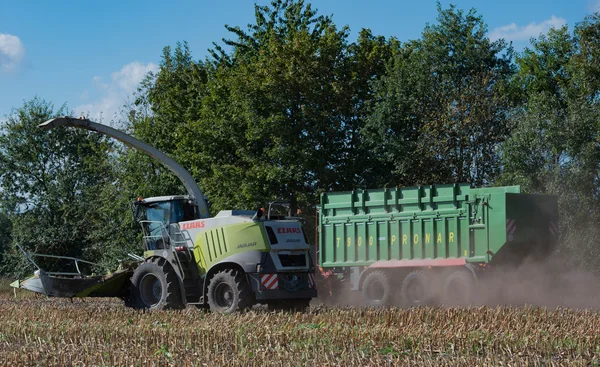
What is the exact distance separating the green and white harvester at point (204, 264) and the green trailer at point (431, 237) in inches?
157

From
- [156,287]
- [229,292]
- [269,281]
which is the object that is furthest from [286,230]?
[156,287]

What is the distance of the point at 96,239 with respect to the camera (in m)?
Result: 42.9

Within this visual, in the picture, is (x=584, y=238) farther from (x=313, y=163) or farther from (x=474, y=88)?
(x=313, y=163)

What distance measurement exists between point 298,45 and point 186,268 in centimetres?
1588

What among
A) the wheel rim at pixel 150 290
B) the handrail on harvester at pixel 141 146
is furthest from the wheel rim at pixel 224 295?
the handrail on harvester at pixel 141 146

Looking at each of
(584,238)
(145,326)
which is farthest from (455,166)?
(145,326)

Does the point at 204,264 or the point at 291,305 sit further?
the point at 204,264

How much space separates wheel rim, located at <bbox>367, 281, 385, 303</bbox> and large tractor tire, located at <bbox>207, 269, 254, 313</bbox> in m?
5.53

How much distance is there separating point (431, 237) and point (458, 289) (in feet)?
5.01

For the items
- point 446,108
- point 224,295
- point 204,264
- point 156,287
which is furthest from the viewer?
point 446,108

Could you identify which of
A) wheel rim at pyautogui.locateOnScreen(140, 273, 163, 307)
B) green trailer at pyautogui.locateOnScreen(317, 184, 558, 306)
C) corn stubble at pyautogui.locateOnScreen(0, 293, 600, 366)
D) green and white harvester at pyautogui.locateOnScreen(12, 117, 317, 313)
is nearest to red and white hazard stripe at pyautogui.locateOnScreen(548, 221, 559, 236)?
green trailer at pyautogui.locateOnScreen(317, 184, 558, 306)

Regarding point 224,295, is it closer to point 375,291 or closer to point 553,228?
point 375,291

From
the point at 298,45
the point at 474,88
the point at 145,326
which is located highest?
the point at 298,45

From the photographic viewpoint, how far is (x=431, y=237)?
19.3 metres
